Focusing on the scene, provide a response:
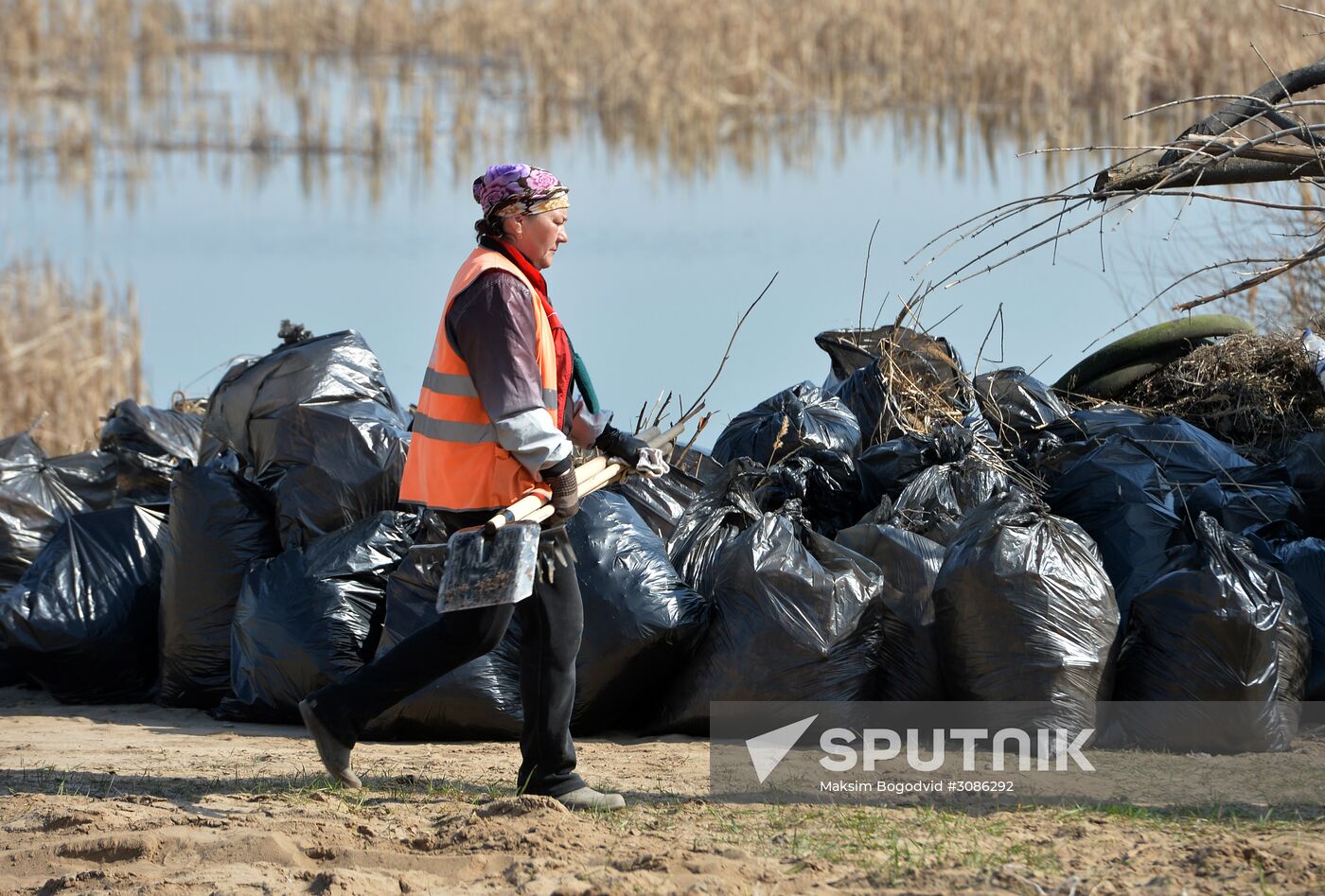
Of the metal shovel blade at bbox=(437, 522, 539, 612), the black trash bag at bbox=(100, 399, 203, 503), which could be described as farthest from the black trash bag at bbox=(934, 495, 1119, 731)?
the black trash bag at bbox=(100, 399, 203, 503)

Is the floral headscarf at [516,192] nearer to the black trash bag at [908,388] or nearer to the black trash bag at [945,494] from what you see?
the black trash bag at [945,494]

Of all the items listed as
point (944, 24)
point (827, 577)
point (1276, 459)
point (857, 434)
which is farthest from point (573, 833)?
point (944, 24)

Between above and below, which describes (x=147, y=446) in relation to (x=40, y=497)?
above

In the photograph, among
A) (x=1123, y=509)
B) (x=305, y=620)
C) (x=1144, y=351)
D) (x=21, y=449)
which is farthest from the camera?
(x=1144, y=351)

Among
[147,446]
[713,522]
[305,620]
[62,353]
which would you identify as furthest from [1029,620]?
[62,353]

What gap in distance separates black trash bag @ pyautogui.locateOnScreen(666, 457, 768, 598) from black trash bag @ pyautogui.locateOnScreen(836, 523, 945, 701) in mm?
357

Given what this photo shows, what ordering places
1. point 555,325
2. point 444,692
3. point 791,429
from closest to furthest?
point 555,325 → point 444,692 → point 791,429

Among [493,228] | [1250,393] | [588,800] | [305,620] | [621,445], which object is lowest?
[588,800]

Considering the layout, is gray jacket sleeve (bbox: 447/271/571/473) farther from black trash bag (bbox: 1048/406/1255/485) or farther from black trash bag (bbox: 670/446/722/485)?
black trash bag (bbox: 1048/406/1255/485)

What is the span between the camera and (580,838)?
3076 mm

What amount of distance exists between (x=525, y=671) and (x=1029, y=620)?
1.28 meters

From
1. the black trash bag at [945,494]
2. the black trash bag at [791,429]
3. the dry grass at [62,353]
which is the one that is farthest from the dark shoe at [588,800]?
the dry grass at [62,353]

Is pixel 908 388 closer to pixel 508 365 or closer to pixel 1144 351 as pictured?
pixel 1144 351

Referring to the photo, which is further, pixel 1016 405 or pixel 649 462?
pixel 1016 405
